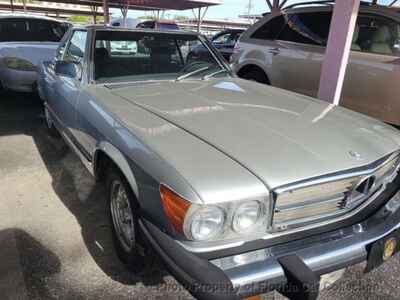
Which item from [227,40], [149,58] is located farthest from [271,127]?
→ [227,40]

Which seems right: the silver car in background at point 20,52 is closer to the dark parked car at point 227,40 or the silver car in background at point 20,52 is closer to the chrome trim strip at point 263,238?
the chrome trim strip at point 263,238

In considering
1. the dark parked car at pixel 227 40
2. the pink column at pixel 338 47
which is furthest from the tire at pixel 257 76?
the dark parked car at pixel 227 40

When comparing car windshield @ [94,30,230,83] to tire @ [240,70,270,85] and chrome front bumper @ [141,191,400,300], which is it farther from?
tire @ [240,70,270,85]

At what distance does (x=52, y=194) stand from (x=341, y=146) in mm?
2660

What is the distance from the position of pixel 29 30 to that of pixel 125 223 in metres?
5.99

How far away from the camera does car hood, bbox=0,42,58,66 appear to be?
614 centimetres

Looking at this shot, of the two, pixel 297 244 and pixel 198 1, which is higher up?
pixel 198 1

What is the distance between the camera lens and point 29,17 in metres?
7.21

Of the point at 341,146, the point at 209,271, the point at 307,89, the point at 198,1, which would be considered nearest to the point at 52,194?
the point at 209,271

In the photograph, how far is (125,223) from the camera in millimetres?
2504

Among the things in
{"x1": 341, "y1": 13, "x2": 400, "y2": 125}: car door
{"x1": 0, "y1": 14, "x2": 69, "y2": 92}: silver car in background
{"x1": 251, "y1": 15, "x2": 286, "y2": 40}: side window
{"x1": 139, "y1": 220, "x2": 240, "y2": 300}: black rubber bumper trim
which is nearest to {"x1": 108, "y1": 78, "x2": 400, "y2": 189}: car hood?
{"x1": 139, "y1": 220, "x2": 240, "y2": 300}: black rubber bumper trim

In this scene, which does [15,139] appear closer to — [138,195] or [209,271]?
[138,195]

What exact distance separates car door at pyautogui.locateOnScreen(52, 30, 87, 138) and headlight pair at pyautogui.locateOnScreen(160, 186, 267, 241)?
71.2 inches

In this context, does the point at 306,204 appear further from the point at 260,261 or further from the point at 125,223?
the point at 125,223
